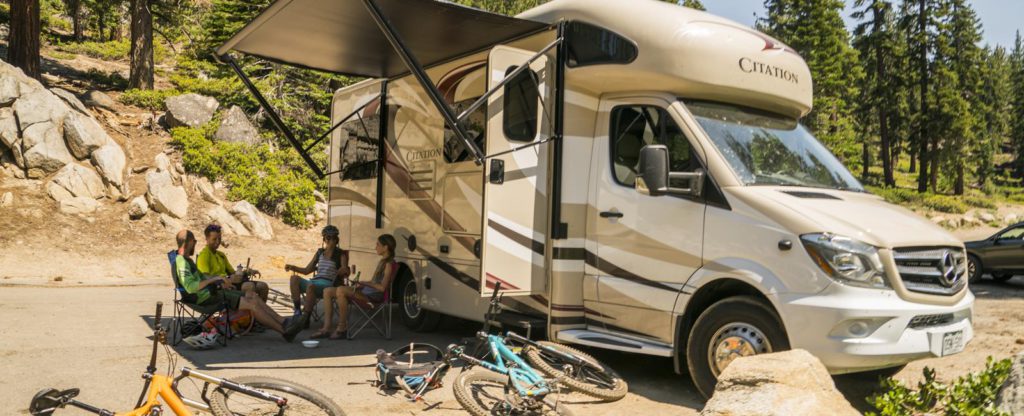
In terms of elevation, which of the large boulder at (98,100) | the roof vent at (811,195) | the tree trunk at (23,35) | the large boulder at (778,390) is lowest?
the large boulder at (778,390)

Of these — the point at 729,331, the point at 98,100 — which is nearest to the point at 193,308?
the point at 729,331

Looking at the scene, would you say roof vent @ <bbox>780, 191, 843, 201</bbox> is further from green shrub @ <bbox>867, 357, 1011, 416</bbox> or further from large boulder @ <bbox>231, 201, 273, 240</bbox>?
large boulder @ <bbox>231, 201, 273, 240</bbox>

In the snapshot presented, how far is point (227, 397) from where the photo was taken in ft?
12.9

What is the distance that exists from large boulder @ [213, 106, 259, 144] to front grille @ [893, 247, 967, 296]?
1800 centimetres

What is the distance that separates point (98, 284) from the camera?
514 inches

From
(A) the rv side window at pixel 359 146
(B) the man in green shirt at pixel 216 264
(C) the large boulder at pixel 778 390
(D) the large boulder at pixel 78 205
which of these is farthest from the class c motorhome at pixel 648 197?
(D) the large boulder at pixel 78 205

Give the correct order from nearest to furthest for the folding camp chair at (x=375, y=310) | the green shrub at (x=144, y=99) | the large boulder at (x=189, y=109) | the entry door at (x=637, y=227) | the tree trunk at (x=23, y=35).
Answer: the entry door at (x=637, y=227)
the folding camp chair at (x=375, y=310)
the tree trunk at (x=23, y=35)
the large boulder at (x=189, y=109)
the green shrub at (x=144, y=99)

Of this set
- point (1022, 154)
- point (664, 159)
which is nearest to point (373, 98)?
point (664, 159)

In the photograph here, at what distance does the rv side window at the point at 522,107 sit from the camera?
7.20 meters

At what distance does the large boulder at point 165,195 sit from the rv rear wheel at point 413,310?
9.36 metres

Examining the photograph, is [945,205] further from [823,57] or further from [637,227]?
[637,227]

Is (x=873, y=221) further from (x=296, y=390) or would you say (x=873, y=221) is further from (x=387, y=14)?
(x=387, y=14)

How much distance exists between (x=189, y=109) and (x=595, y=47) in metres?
16.5

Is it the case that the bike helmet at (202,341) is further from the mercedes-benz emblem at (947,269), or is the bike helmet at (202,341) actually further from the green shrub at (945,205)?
the green shrub at (945,205)
